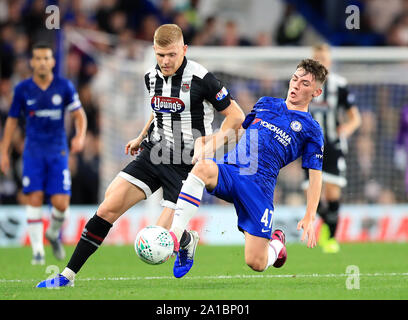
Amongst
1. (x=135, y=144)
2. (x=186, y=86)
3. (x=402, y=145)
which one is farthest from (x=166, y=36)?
(x=402, y=145)

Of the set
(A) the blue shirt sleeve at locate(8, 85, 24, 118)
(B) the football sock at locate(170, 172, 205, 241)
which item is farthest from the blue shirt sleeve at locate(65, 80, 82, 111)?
(B) the football sock at locate(170, 172, 205, 241)

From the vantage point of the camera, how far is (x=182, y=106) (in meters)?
7.02

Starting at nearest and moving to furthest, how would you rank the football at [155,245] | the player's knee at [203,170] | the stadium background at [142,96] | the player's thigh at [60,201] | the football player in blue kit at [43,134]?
the football at [155,245] < the player's knee at [203,170] < the football player in blue kit at [43,134] < the player's thigh at [60,201] < the stadium background at [142,96]

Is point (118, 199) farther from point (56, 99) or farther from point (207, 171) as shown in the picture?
point (56, 99)

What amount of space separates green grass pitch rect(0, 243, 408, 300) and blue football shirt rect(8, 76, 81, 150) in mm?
1444

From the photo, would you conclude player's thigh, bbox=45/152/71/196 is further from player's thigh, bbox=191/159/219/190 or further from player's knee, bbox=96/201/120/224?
player's thigh, bbox=191/159/219/190

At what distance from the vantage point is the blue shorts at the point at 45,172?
978 cm

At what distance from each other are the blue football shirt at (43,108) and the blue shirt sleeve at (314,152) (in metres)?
3.94

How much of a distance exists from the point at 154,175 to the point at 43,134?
320 cm

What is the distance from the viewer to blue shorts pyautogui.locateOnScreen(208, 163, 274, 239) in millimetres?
6613

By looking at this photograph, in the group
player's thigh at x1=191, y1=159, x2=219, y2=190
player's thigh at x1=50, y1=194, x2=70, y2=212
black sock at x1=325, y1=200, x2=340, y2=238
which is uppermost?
player's thigh at x1=191, y1=159, x2=219, y2=190

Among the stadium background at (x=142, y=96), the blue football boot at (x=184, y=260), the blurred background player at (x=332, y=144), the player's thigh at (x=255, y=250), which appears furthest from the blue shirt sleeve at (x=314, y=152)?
the stadium background at (x=142, y=96)

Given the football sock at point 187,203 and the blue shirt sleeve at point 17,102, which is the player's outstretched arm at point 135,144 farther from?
the blue shirt sleeve at point 17,102

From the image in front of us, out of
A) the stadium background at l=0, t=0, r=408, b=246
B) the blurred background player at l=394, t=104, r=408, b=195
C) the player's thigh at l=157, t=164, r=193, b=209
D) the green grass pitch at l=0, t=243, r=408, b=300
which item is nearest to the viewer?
the green grass pitch at l=0, t=243, r=408, b=300
